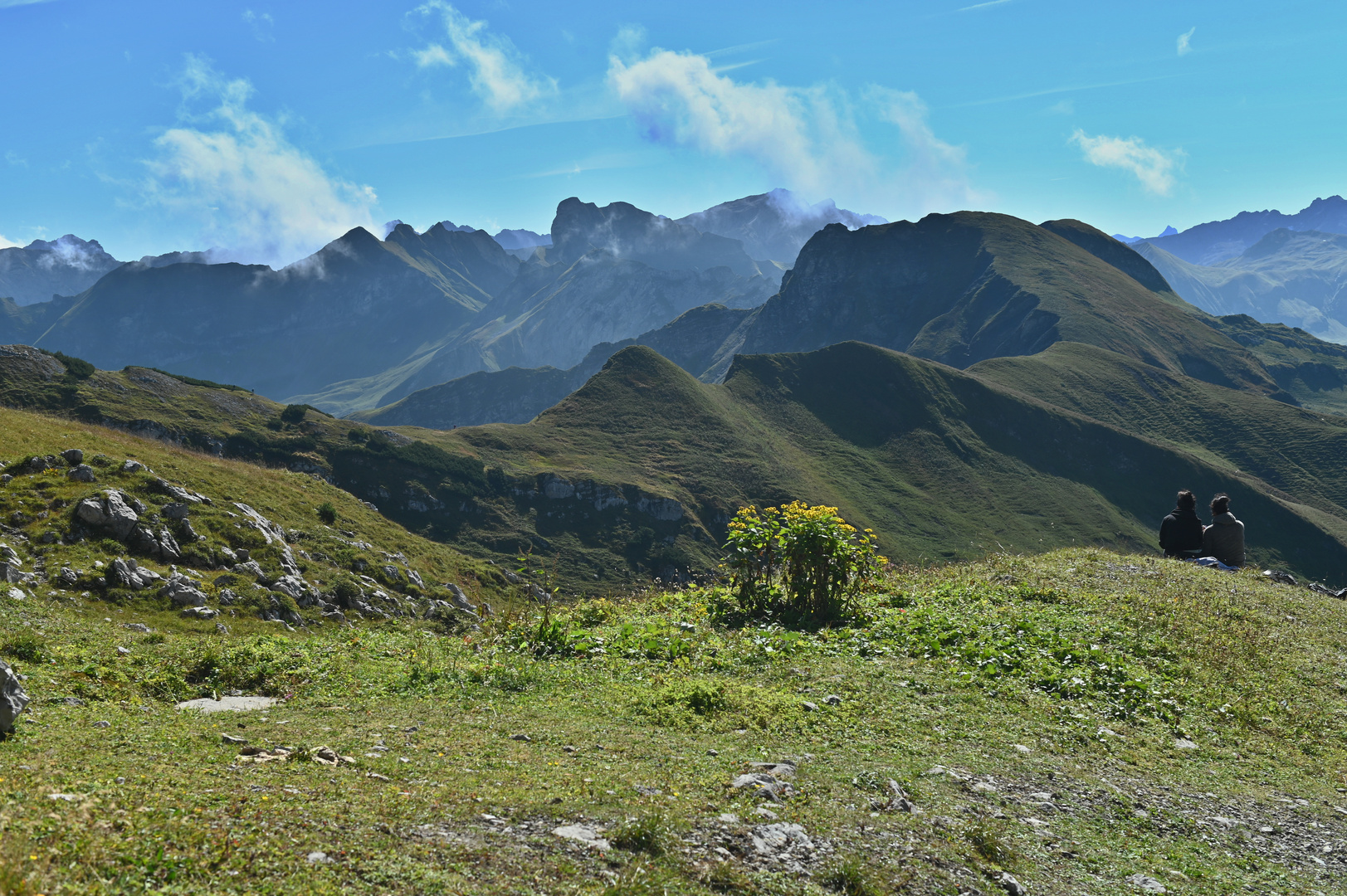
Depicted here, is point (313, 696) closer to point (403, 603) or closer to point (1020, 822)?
point (1020, 822)

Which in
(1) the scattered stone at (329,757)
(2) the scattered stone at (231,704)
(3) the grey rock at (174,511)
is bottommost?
(2) the scattered stone at (231,704)

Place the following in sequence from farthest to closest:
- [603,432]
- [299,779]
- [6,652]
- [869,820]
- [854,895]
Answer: [603,432] < [6,652] < [869,820] < [299,779] < [854,895]

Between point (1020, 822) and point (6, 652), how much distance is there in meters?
12.1

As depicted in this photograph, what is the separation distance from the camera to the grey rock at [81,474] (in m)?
23.1

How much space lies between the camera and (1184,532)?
23781 mm

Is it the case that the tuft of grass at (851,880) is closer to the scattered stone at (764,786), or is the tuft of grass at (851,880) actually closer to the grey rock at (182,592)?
the scattered stone at (764,786)

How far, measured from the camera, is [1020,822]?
7.63 meters

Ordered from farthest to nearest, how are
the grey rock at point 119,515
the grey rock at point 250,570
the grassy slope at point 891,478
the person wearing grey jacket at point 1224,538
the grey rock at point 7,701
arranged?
the grassy slope at point 891,478 → the grey rock at point 250,570 → the person wearing grey jacket at point 1224,538 → the grey rock at point 119,515 → the grey rock at point 7,701

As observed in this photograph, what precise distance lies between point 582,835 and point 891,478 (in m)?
186

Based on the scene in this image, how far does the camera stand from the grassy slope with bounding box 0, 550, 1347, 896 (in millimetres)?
5484

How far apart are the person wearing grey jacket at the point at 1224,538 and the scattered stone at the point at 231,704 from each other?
2424 cm

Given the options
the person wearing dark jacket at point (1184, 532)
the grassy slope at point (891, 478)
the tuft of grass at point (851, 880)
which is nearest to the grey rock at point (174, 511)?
the tuft of grass at point (851, 880)

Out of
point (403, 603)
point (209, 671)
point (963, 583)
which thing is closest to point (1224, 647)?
point (963, 583)

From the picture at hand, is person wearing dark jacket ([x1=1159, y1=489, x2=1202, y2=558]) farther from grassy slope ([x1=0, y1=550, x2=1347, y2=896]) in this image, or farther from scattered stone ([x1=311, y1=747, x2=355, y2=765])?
scattered stone ([x1=311, y1=747, x2=355, y2=765])
